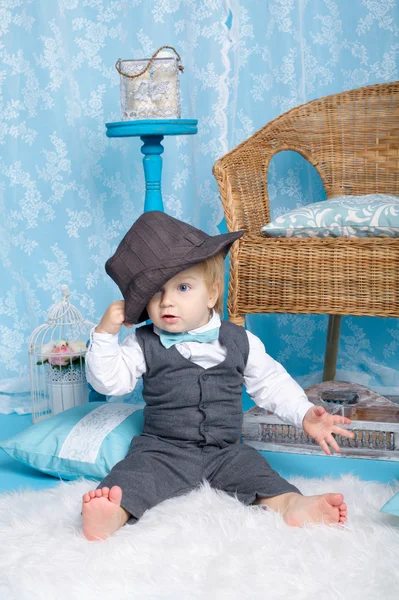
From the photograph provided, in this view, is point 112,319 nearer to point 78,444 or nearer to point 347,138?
point 78,444

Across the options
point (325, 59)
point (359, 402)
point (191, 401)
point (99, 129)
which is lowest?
point (359, 402)

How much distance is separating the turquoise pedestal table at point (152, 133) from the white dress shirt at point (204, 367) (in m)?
0.53

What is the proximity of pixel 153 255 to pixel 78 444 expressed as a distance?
459 mm

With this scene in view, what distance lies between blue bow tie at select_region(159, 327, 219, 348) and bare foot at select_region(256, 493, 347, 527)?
0.36m

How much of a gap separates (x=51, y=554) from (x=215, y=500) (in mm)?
Result: 324

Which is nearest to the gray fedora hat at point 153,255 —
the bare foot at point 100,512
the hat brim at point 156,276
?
the hat brim at point 156,276

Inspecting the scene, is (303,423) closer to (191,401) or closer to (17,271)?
(191,401)

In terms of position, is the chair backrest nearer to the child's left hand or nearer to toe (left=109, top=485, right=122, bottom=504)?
the child's left hand

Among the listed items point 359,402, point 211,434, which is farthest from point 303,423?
point 359,402

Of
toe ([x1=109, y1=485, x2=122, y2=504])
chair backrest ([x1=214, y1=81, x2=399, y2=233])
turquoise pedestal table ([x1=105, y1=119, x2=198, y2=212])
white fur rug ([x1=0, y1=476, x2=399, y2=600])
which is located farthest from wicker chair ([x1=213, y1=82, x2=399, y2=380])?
toe ([x1=109, y1=485, x2=122, y2=504])

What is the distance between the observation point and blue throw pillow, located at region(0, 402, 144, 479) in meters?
1.60

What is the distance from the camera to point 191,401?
1.52m

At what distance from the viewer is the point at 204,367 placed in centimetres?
155

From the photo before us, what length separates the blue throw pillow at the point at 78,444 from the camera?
1602 mm
